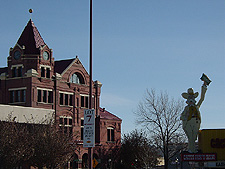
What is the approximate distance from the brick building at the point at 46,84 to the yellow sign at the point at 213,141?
3153 centimetres

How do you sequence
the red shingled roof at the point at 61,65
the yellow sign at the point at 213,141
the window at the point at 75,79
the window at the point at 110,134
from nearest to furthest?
the yellow sign at the point at 213,141, the red shingled roof at the point at 61,65, the window at the point at 75,79, the window at the point at 110,134

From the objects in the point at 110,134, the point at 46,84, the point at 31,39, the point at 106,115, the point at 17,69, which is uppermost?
the point at 31,39

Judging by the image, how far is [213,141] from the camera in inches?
1395

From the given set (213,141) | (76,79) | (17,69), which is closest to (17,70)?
(17,69)

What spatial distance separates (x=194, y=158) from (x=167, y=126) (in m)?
28.7

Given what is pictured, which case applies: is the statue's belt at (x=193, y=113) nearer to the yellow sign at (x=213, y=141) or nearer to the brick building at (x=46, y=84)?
the yellow sign at (x=213, y=141)

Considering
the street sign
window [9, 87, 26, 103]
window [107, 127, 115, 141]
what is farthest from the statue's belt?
window [107, 127, 115, 141]

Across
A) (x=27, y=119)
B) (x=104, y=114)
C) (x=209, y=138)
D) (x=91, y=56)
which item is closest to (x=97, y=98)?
(x=104, y=114)

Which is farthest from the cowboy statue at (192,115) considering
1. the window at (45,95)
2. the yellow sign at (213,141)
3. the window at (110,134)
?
the window at (110,134)

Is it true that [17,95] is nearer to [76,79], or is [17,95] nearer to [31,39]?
[31,39]

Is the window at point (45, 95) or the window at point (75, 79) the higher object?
the window at point (75, 79)

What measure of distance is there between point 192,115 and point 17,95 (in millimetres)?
39237

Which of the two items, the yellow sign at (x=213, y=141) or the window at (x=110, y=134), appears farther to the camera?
the window at (x=110, y=134)

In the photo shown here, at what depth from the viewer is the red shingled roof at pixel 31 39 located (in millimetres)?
67912
